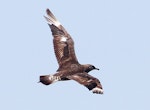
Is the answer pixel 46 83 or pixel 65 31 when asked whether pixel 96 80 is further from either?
pixel 65 31

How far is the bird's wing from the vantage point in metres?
23.2

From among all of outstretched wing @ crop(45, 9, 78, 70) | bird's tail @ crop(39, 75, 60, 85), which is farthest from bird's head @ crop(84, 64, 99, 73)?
bird's tail @ crop(39, 75, 60, 85)

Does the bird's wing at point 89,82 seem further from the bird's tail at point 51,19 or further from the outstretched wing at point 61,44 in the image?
the bird's tail at point 51,19

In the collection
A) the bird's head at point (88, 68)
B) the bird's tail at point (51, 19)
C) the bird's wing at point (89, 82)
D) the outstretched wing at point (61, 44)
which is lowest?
the bird's wing at point (89, 82)

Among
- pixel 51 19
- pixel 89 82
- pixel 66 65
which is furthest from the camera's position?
pixel 51 19

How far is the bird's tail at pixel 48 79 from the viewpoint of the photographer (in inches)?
937

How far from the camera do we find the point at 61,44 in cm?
2622

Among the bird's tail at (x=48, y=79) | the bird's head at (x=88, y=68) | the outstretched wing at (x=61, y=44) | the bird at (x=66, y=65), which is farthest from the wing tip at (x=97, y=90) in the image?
the outstretched wing at (x=61, y=44)

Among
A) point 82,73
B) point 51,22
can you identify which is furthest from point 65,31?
point 82,73

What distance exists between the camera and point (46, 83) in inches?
936

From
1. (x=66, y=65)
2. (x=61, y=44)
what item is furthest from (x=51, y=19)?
(x=66, y=65)

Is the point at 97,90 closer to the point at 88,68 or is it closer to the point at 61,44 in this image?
the point at 88,68

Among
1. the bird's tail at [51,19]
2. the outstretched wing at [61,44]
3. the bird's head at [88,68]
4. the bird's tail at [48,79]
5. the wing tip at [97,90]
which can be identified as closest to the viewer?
the wing tip at [97,90]

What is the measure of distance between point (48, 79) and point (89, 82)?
1.45 m
